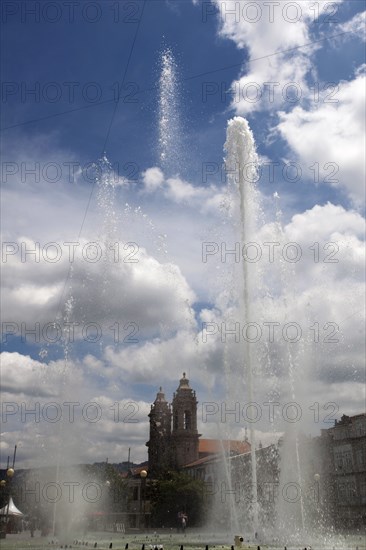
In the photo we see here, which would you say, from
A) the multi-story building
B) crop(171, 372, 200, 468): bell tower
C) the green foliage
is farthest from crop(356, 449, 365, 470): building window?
crop(171, 372, 200, 468): bell tower

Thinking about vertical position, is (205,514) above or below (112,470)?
below

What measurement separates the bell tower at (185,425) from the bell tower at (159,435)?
1.93 m

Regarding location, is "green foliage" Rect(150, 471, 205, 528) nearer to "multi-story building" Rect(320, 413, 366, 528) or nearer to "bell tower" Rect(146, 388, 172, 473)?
"multi-story building" Rect(320, 413, 366, 528)

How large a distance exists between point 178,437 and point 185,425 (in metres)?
2.83

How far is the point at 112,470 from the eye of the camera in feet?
326

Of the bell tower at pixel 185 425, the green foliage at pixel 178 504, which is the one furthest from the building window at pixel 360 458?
the bell tower at pixel 185 425

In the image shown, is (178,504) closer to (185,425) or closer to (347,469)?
(347,469)

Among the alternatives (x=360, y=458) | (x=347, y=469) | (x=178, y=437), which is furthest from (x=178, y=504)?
(x=178, y=437)

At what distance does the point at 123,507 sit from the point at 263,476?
4870 cm

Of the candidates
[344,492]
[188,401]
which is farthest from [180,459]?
[344,492]

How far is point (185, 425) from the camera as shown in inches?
4370

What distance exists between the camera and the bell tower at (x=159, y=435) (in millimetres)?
109131

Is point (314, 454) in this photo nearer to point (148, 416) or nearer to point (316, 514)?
point (316, 514)

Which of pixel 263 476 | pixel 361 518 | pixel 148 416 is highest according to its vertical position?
pixel 148 416
